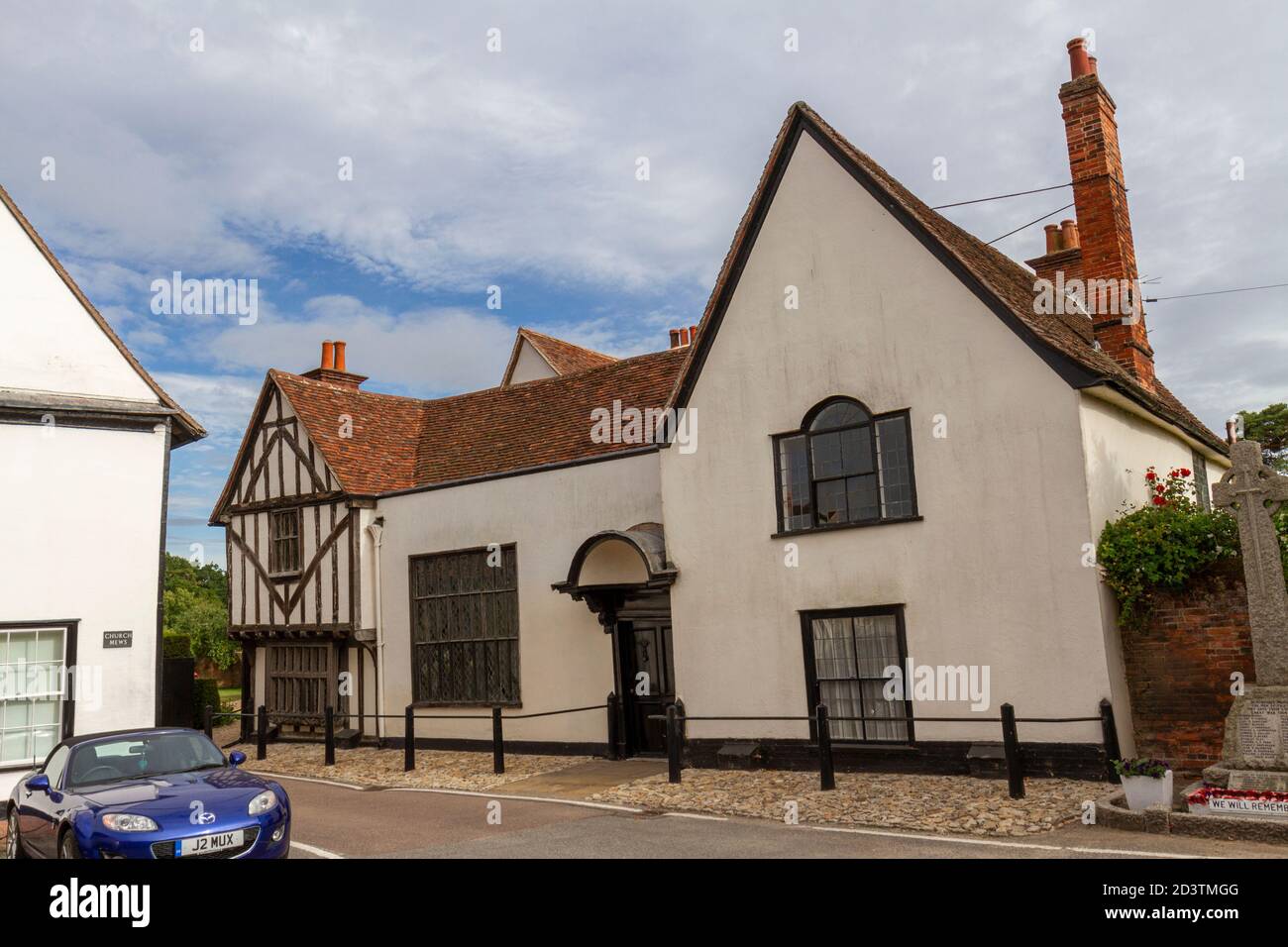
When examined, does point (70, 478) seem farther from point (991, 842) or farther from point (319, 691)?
point (991, 842)

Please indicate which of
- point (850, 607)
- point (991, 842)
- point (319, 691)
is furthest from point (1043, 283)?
point (319, 691)

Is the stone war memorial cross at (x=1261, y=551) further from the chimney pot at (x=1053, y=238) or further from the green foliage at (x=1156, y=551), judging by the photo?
the chimney pot at (x=1053, y=238)

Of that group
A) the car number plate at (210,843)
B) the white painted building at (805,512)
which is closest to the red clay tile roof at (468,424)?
the white painted building at (805,512)

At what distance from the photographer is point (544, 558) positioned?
18031 mm

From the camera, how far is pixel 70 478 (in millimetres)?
13367

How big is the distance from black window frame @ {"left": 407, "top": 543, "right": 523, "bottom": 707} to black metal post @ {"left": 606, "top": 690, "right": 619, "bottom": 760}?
2.28m

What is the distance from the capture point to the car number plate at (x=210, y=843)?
777 cm

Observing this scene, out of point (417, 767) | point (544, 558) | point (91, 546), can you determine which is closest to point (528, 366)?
point (544, 558)

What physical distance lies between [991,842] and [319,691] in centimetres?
1581

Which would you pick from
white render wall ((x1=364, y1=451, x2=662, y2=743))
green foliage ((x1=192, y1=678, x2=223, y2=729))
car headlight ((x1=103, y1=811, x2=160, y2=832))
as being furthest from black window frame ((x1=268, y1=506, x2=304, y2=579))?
car headlight ((x1=103, y1=811, x2=160, y2=832))

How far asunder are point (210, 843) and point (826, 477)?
9297 millimetres

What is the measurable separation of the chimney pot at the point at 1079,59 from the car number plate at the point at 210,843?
51.9 ft

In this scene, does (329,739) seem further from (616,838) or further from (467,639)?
(616,838)

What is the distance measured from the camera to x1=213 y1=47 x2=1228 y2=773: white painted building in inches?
493
